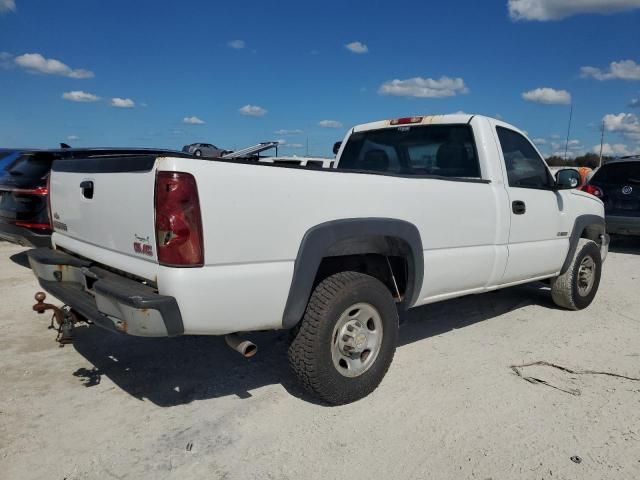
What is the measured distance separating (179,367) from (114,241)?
1.31 metres

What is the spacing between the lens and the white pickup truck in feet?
8.28

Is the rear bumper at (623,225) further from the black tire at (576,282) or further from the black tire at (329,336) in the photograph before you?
the black tire at (329,336)

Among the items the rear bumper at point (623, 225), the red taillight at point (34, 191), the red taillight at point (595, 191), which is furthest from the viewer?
the red taillight at point (595, 191)

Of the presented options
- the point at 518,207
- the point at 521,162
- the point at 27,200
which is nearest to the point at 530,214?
the point at 518,207

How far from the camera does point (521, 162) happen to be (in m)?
4.77

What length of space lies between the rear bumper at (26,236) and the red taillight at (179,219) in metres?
4.48

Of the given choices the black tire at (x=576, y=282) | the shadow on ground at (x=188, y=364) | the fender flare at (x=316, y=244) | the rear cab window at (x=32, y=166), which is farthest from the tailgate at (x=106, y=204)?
the black tire at (x=576, y=282)

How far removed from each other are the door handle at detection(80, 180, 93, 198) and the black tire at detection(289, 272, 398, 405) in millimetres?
1506

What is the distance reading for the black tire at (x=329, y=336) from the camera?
303 centimetres

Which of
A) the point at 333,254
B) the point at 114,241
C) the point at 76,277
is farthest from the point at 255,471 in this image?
the point at 76,277

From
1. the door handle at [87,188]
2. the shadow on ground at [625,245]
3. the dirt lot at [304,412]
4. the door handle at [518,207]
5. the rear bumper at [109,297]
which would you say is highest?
the door handle at [87,188]

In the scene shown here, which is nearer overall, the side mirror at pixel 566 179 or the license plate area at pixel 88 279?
the license plate area at pixel 88 279

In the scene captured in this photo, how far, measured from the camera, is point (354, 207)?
312cm

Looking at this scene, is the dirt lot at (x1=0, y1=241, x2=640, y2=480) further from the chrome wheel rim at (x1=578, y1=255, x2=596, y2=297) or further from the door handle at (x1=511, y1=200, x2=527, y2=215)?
the door handle at (x1=511, y1=200, x2=527, y2=215)
